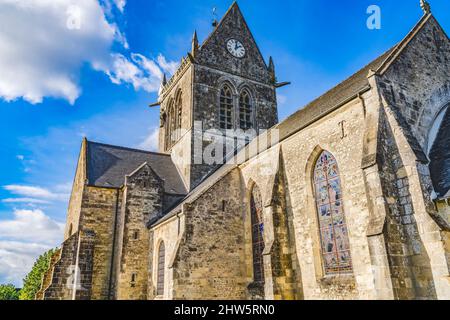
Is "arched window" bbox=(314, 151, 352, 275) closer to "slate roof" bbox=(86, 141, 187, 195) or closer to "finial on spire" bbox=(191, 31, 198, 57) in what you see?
"slate roof" bbox=(86, 141, 187, 195)

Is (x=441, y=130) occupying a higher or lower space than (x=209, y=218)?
higher

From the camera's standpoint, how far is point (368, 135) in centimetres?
953

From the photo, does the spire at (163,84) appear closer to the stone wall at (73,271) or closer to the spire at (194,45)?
the spire at (194,45)

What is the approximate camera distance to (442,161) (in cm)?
1012

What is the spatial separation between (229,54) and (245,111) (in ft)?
14.3

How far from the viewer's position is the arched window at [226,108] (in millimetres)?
23125

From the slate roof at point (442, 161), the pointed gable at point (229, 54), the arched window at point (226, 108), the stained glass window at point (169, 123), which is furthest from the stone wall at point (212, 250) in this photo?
the pointed gable at point (229, 54)

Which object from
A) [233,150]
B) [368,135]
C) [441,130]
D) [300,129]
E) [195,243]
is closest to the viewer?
[368,135]

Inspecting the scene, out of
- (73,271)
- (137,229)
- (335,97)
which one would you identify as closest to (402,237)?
(335,97)

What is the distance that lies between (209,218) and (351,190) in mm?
6170

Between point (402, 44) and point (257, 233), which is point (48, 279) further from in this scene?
point (402, 44)

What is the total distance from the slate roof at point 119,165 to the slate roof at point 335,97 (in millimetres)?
8057
